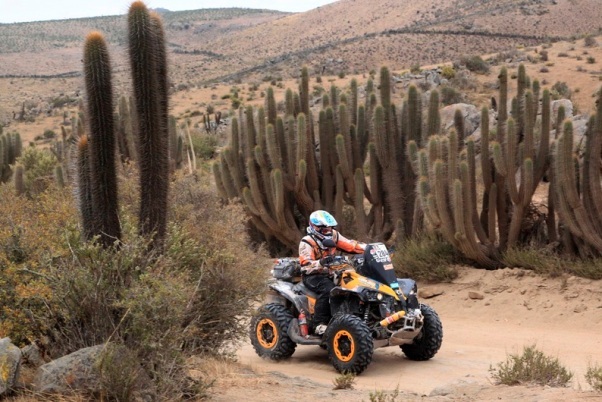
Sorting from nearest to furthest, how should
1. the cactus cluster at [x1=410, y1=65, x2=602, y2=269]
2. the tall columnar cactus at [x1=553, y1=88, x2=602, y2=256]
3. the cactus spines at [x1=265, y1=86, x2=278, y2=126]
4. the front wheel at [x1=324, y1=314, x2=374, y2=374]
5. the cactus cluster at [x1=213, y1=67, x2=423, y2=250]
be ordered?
the front wheel at [x1=324, y1=314, x2=374, y2=374] → the tall columnar cactus at [x1=553, y1=88, x2=602, y2=256] → the cactus cluster at [x1=410, y1=65, x2=602, y2=269] → the cactus cluster at [x1=213, y1=67, x2=423, y2=250] → the cactus spines at [x1=265, y1=86, x2=278, y2=126]

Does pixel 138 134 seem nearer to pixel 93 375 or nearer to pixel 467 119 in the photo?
pixel 93 375

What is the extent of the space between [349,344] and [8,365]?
14.1 feet

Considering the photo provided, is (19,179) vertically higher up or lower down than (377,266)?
lower down

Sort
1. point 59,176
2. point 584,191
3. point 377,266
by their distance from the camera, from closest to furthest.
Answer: point 377,266 < point 584,191 < point 59,176

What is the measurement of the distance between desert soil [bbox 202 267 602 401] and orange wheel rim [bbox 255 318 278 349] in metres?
0.26

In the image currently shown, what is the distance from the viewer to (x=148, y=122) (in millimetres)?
8133

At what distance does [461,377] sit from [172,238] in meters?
3.65

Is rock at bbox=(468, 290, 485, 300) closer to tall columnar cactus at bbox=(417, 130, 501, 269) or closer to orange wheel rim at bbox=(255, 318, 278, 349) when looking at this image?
tall columnar cactus at bbox=(417, 130, 501, 269)

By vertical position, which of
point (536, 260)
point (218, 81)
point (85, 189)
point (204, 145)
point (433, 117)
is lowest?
point (536, 260)

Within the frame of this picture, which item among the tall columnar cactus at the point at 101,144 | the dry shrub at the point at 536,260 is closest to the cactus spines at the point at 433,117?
the dry shrub at the point at 536,260

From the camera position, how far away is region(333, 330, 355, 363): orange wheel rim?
31.9 ft

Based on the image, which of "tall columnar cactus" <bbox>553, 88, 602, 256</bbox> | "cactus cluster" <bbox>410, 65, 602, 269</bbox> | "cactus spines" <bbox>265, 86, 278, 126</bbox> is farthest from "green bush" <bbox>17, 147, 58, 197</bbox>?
"tall columnar cactus" <bbox>553, 88, 602, 256</bbox>

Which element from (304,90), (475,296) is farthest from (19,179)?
(475,296)

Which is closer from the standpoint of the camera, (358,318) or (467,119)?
(358,318)
